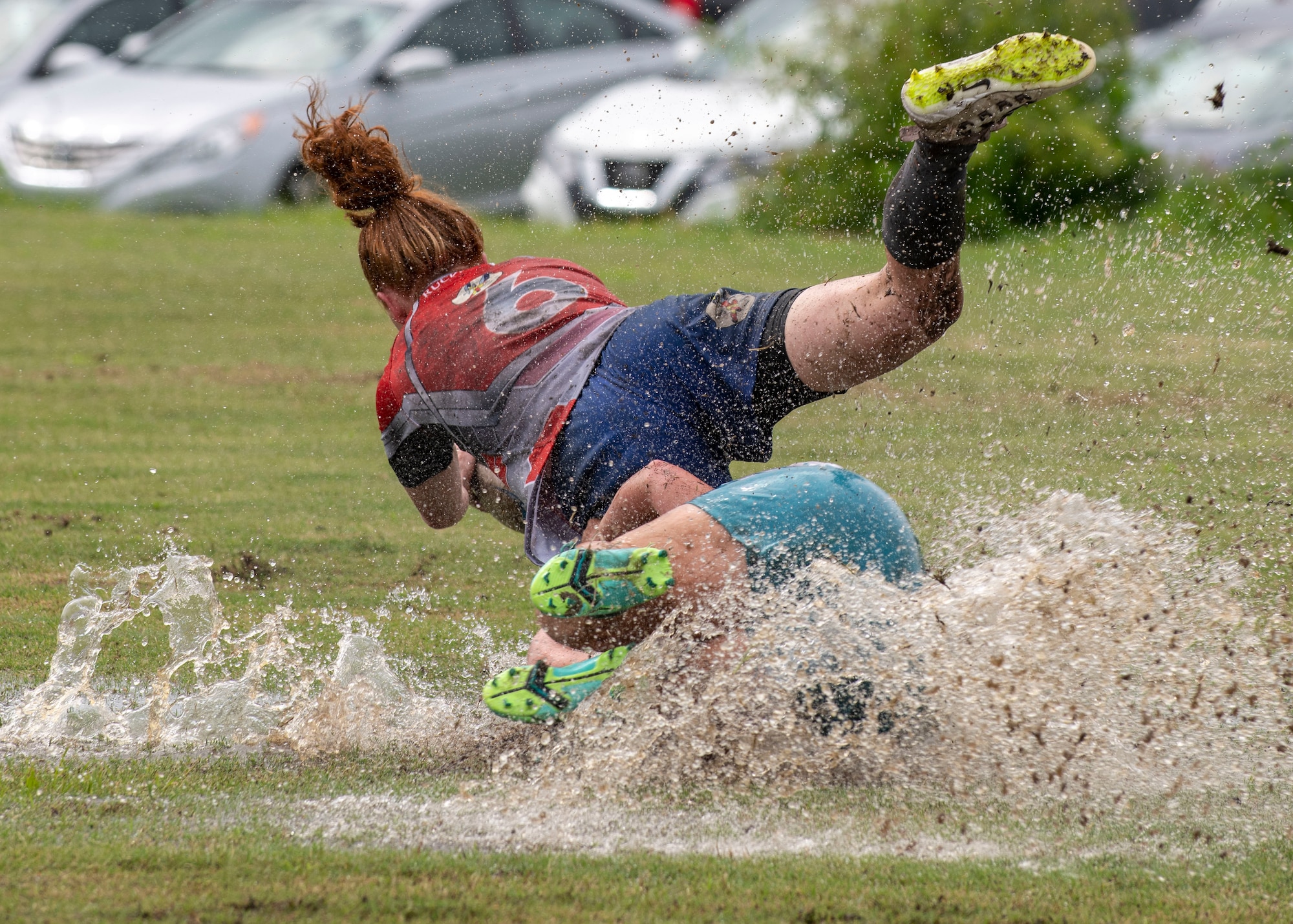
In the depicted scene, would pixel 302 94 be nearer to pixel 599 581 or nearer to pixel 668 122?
pixel 668 122

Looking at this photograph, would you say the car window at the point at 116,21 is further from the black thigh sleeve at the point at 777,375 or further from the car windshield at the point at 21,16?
the black thigh sleeve at the point at 777,375

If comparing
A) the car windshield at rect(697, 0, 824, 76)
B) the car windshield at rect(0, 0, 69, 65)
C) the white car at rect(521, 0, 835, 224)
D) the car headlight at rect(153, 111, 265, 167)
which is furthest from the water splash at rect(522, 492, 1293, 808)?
the car windshield at rect(0, 0, 69, 65)

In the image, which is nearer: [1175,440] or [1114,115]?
[1175,440]

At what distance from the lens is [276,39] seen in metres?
13.2

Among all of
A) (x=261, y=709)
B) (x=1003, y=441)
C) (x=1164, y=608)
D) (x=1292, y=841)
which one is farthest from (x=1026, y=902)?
(x=1003, y=441)

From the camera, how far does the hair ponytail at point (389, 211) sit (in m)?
4.02

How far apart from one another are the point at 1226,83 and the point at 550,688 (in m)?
9.69

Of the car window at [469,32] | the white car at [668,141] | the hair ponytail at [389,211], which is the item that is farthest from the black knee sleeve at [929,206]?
the car window at [469,32]

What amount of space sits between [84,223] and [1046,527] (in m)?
10.9

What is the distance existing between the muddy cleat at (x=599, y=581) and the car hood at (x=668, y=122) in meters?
8.03

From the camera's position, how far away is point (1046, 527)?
3850mm

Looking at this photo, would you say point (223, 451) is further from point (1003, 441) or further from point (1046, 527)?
point (1046, 527)

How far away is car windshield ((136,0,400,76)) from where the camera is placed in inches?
507

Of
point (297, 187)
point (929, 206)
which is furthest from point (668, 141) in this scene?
point (929, 206)
